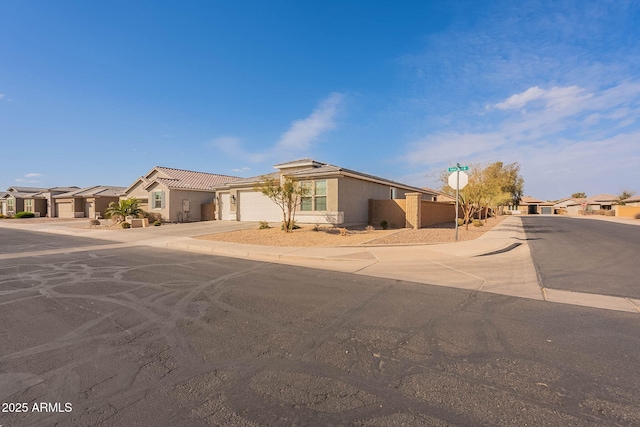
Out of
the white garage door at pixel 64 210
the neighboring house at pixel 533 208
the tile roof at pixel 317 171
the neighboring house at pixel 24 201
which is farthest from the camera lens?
the neighboring house at pixel 533 208

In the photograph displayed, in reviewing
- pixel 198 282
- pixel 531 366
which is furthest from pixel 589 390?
pixel 198 282

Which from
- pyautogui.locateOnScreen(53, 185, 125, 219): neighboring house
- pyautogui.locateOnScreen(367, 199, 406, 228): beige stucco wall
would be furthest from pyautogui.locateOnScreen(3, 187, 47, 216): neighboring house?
pyautogui.locateOnScreen(367, 199, 406, 228): beige stucco wall

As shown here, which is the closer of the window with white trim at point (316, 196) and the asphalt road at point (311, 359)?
the asphalt road at point (311, 359)

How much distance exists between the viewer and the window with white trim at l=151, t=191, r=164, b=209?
89.8 ft

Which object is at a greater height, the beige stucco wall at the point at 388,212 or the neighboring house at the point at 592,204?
the neighboring house at the point at 592,204

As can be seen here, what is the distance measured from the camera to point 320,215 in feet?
62.2

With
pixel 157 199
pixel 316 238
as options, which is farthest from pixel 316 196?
pixel 157 199

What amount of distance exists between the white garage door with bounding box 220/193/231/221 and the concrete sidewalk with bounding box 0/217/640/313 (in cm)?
1154

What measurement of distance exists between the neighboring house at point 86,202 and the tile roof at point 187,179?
13000 millimetres

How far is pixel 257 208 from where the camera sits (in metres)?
24.1

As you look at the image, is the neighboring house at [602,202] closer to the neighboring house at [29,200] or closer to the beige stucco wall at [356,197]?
the beige stucco wall at [356,197]

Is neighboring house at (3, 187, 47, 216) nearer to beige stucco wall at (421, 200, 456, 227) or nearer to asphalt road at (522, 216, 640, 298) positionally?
beige stucco wall at (421, 200, 456, 227)

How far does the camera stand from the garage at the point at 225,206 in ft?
87.7

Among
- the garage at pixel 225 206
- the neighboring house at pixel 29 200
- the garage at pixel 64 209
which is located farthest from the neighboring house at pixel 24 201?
the garage at pixel 225 206
